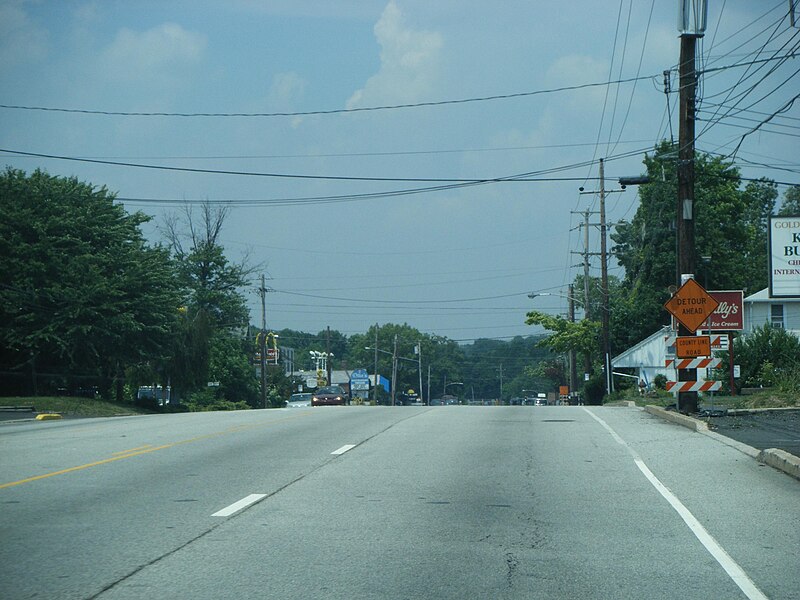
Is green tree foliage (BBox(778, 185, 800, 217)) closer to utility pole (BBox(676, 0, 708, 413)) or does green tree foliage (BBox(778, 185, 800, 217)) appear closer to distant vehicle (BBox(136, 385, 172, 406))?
distant vehicle (BBox(136, 385, 172, 406))

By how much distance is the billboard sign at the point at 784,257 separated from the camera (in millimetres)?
40031

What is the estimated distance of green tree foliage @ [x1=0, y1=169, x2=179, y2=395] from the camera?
1652 inches

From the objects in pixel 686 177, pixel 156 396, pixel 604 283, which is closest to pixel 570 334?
pixel 604 283

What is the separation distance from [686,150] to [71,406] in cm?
2562

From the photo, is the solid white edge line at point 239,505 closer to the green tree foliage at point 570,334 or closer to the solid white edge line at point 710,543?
the solid white edge line at point 710,543

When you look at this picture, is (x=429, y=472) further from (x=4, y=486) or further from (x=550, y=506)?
(x=4, y=486)

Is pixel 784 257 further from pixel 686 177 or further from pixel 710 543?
pixel 710 543

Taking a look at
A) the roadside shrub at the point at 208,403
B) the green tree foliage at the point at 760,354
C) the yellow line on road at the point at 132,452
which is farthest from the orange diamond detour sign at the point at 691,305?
the roadside shrub at the point at 208,403

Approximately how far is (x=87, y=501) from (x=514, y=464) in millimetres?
6222

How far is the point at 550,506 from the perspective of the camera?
Answer: 10.6m

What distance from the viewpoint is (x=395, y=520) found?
9.74m

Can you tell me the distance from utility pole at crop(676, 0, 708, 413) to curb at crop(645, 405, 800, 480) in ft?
8.97

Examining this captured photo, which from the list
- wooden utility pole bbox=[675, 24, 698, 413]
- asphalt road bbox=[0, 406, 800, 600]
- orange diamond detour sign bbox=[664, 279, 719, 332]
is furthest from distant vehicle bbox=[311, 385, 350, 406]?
asphalt road bbox=[0, 406, 800, 600]

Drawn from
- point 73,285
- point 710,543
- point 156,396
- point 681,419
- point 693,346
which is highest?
point 73,285
